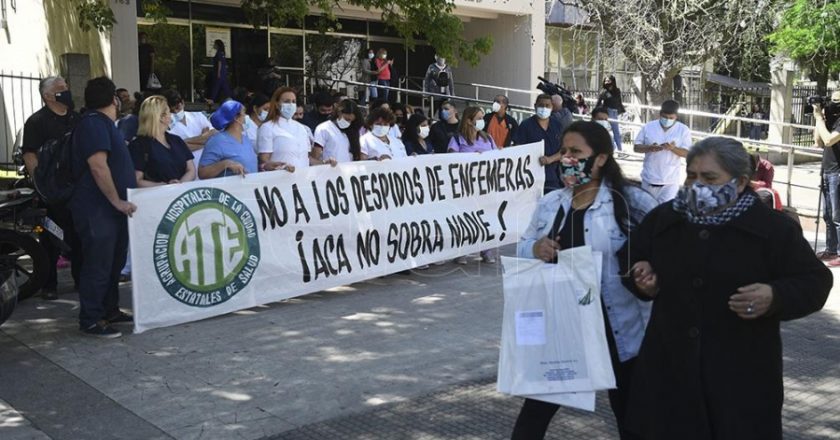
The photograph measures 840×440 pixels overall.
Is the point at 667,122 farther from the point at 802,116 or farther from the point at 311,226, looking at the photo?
the point at 802,116

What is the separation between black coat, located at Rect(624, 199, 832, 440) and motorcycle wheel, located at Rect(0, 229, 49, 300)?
626cm

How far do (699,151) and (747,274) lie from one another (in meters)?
0.50

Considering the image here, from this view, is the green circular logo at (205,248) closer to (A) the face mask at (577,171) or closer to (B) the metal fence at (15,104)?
(A) the face mask at (577,171)

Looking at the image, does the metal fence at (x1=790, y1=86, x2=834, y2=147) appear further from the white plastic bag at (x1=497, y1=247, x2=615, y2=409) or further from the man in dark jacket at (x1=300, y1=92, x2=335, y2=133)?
the white plastic bag at (x1=497, y1=247, x2=615, y2=409)

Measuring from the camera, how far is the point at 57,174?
7172mm

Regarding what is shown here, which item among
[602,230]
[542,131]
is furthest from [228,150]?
[602,230]

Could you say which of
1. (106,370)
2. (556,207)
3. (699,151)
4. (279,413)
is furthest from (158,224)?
(699,151)

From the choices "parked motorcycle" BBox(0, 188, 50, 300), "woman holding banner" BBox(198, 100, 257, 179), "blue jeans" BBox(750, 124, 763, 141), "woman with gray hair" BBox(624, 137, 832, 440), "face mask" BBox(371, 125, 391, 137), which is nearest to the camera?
"woman with gray hair" BBox(624, 137, 832, 440)

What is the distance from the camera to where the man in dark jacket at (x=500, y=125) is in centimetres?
1195

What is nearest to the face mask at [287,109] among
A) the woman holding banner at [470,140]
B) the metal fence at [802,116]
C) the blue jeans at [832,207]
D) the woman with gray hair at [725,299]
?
the woman holding banner at [470,140]

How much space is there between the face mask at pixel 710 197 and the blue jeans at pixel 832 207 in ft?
25.5

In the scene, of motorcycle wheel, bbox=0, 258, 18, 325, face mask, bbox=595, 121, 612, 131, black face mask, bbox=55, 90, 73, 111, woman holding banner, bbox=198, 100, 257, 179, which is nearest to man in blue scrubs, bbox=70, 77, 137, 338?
motorcycle wheel, bbox=0, 258, 18, 325

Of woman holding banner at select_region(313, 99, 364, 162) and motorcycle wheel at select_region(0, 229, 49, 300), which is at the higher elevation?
woman holding banner at select_region(313, 99, 364, 162)

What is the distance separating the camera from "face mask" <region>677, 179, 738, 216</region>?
3.39 m
